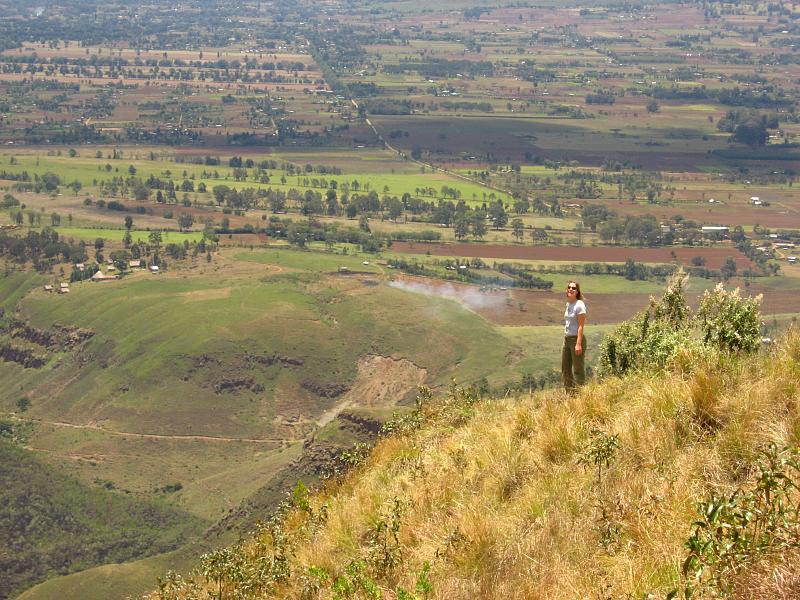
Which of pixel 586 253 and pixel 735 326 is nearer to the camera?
pixel 735 326

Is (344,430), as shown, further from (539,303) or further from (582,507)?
(582,507)

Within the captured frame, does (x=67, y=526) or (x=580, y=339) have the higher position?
(x=580, y=339)

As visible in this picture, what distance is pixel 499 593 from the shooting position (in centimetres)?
1080

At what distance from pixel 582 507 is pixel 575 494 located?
1.55 ft

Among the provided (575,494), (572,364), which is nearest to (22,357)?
(572,364)

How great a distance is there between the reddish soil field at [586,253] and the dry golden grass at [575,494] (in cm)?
11707

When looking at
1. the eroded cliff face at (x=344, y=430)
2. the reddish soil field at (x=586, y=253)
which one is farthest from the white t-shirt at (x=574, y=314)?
the reddish soil field at (x=586, y=253)

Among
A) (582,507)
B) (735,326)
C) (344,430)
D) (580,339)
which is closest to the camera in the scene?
(582,507)

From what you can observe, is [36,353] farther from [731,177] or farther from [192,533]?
[731,177]

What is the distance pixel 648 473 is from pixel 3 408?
92.8 meters

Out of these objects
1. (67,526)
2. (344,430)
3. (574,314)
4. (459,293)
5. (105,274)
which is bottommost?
(67,526)

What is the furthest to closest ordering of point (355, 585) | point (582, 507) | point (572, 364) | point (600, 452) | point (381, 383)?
1. point (381, 383)
2. point (572, 364)
3. point (600, 452)
4. point (582, 507)
5. point (355, 585)

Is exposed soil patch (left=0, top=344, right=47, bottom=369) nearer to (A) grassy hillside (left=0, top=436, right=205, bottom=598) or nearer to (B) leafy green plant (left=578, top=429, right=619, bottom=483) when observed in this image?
(A) grassy hillside (left=0, top=436, right=205, bottom=598)

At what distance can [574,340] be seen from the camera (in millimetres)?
19312
